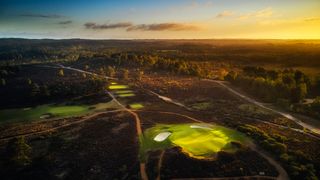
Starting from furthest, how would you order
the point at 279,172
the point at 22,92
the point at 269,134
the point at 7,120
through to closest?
the point at 22,92 < the point at 7,120 < the point at 269,134 < the point at 279,172

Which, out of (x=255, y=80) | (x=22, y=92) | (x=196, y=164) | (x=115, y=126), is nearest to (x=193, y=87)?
(x=255, y=80)

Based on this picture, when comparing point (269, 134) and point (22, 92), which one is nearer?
point (269, 134)

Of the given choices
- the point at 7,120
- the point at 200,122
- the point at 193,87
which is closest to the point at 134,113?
the point at 200,122

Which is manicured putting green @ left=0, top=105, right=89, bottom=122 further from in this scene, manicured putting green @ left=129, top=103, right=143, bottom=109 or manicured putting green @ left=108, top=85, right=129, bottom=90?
manicured putting green @ left=108, top=85, right=129, bottom=90

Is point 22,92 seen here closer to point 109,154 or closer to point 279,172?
point 109,154

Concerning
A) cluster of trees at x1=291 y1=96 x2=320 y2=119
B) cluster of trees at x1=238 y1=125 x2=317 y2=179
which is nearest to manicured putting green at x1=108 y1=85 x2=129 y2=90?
cluster of trees at x1=291 y1=96 x2=320 y2=119

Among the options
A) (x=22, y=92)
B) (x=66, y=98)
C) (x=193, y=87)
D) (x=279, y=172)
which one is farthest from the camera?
(x=193, y=87)
